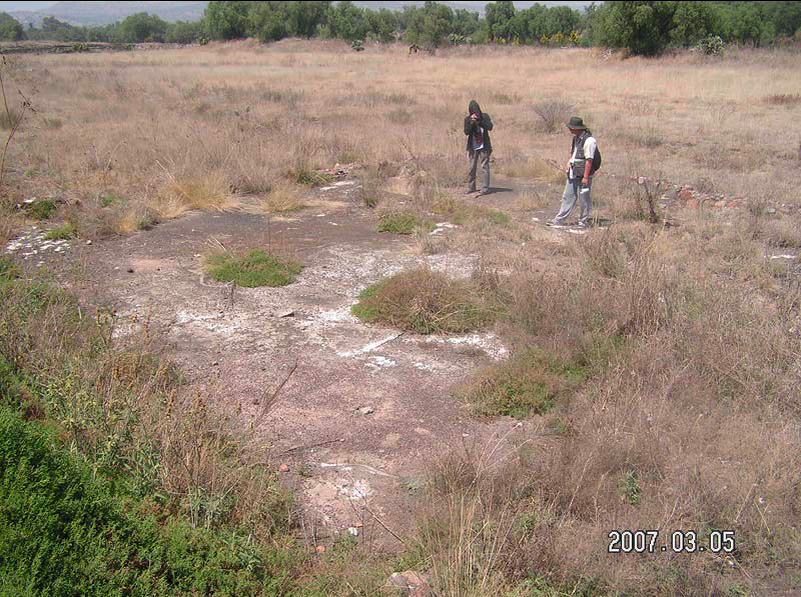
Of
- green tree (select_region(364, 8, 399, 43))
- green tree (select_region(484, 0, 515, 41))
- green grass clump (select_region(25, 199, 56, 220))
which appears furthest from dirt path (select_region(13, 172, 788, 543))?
green tree (select_region(484, 0, 515, 41))

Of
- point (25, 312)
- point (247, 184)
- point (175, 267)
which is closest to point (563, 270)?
point (175, 267)

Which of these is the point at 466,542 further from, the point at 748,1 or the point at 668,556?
the point at 748,1

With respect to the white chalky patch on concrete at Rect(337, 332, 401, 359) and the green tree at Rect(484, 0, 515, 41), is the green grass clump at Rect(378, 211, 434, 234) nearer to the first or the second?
the white chalky patch on concrete at Rect(337, 332, 401, 359)

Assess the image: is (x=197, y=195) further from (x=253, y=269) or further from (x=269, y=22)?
(x=269, y=22)

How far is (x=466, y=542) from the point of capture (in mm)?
3164

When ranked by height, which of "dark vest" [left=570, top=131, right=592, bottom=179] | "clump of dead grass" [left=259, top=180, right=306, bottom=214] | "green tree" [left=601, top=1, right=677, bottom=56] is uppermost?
"green tree" [left=601, top=1, right=677, bottom=56]

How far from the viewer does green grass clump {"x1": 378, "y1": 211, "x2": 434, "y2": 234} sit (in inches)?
394

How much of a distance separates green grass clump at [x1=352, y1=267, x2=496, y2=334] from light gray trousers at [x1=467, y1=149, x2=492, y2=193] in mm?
5496

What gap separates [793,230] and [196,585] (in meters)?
9.28

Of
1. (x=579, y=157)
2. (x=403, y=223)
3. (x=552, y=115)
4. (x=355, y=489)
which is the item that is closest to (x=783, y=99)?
(x=552, y=115)

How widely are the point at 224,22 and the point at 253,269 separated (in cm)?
7283

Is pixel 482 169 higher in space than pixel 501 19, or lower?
lower

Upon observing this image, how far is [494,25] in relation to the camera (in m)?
82.1

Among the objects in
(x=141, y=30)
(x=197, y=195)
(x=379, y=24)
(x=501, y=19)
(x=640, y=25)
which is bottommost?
(x=197, y=195)
